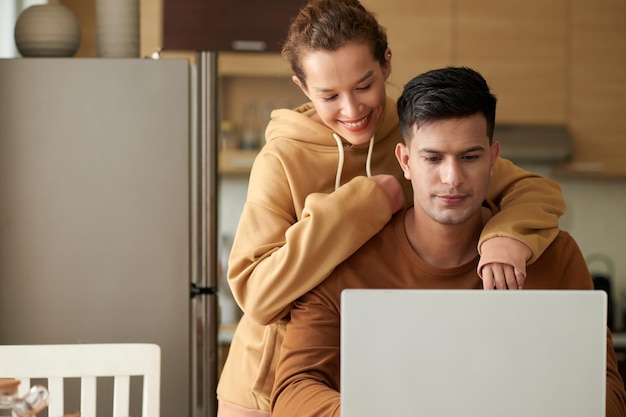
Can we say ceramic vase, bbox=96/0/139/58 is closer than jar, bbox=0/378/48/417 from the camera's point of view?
No

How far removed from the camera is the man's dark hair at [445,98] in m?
1.57

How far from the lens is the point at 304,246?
1.60m

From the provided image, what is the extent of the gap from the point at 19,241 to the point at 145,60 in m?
0.57

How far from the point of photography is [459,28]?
4.32m

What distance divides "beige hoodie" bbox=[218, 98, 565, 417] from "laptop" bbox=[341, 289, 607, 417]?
0.46 metres

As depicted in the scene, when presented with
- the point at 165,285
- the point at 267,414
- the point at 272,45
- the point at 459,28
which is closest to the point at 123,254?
the point at 165,285

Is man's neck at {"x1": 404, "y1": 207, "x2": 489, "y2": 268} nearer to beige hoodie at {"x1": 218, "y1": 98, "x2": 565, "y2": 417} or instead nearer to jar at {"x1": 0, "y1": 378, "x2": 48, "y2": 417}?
beige hoodie at {"x1": 218, "y1": 98, "x2": 565, "y2": 417}

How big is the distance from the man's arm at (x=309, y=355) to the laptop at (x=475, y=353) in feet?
1.40

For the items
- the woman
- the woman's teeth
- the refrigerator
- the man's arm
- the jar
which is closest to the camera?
the jar

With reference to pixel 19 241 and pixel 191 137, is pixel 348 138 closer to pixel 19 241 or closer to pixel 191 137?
pixel 191 137

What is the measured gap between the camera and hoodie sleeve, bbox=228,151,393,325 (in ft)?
5.28

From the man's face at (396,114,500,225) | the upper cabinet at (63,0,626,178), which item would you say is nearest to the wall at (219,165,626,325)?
the upper cabinet at (63,0,626,178)

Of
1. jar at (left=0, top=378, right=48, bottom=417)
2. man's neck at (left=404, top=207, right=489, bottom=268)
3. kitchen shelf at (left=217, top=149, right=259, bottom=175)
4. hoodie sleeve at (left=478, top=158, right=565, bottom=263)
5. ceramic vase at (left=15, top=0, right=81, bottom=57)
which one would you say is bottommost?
jar at (left=0, top=378, right=48, bottom=417)

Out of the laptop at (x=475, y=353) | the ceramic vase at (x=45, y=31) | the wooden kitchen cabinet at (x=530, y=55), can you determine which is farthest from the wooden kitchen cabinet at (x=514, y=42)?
the laptop at (x=475, y=353)
